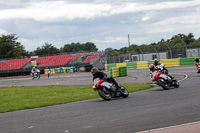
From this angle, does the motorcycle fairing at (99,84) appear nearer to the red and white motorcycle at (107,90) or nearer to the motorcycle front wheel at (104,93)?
the red and white motorcycle at (107,90)

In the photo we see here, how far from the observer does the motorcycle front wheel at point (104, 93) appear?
11969 mm

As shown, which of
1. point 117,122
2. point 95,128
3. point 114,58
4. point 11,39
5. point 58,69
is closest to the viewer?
point 95,128

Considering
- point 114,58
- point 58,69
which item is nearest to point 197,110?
point 114,58

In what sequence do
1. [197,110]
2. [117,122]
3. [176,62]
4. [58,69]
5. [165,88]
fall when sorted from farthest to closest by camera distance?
1. [58,69]
2. [176,62]
3. [165,88]
4. [197,110]
5. [117,122]

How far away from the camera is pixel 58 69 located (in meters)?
51.6

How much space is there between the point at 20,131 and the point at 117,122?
2.16 metres

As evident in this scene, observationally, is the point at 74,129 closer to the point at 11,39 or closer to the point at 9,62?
the point at 9,62

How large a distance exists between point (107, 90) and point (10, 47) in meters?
76.7

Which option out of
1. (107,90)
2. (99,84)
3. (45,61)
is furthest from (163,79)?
(45,61)

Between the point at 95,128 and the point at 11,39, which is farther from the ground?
the point at 11,39

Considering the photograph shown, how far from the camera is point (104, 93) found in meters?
12.1

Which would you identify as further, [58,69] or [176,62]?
[58,69]

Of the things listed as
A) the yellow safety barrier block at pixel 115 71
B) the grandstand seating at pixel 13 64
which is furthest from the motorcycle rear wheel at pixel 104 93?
the grandstand seating at pixel 13 64

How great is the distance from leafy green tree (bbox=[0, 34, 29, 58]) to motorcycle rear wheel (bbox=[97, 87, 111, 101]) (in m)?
73.8
